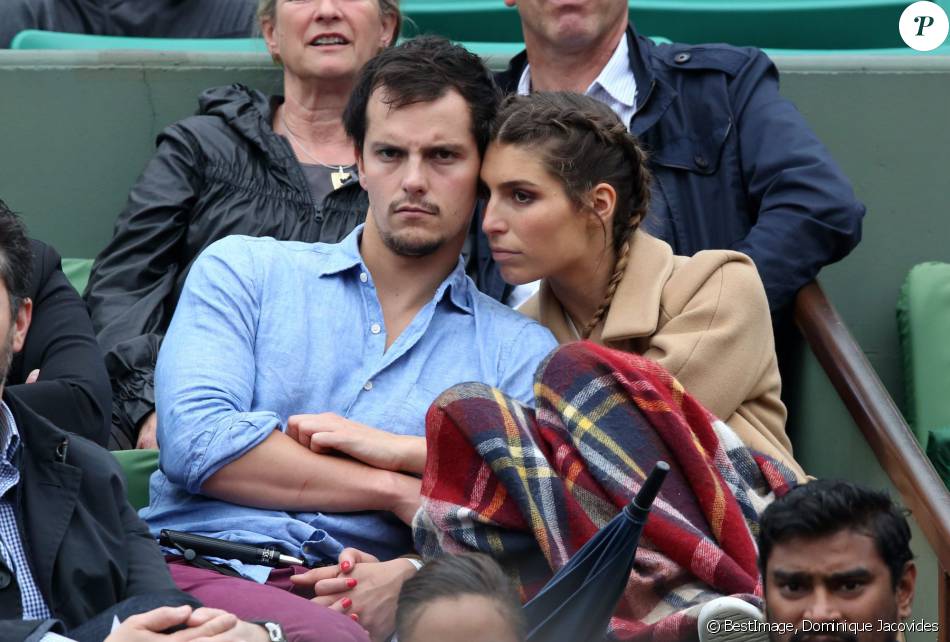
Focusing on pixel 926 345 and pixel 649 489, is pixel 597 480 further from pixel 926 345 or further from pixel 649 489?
pixel 926 345

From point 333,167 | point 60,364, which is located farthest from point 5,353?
point 333,167

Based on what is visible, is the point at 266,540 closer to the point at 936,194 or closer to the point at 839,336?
the point at 839,336

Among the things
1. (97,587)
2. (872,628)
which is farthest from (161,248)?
(872,628)

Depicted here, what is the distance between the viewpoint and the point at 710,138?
3.56 m

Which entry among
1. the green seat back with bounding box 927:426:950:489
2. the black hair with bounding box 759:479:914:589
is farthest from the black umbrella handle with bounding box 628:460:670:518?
the green seat back with bounding box 927:426:950:489

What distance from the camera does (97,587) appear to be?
2258 millimetres

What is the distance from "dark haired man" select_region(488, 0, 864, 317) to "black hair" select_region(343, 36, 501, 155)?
0.53m

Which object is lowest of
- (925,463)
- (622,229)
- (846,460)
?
(846,460)

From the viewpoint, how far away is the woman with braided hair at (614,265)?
281cm

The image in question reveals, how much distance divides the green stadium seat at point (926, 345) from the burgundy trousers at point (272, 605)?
1690 millimetres

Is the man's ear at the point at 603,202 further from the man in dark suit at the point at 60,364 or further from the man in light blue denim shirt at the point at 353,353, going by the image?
the man in dark suit at the point at 60,364

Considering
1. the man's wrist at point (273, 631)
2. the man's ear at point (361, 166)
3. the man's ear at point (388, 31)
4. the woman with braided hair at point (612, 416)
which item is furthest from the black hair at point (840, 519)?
the man's ear at point (388, 31)

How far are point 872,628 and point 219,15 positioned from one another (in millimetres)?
3516

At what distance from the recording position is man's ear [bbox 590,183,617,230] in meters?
2.98
